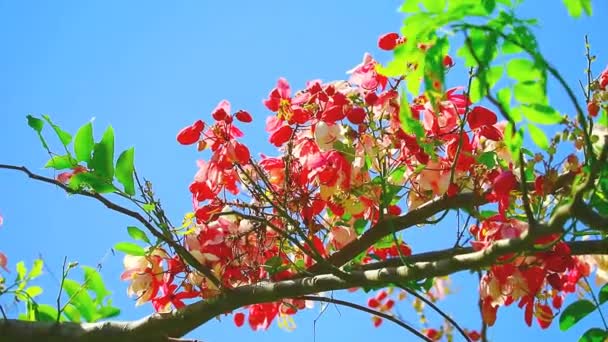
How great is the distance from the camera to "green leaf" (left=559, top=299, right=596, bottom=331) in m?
1.55

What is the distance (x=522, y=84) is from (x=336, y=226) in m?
0.80

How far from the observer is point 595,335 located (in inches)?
60.5

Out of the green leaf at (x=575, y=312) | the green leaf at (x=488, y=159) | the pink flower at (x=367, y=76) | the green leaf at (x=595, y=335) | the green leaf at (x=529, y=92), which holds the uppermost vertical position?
the pink flower at (x=367, y=76)

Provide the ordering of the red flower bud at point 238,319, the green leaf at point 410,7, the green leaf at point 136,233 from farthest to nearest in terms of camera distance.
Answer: the red flower bud at point 238,319 → the green leaf at point 136,233 → the green leaf at point 410,7

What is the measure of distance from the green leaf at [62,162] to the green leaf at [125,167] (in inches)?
4.2

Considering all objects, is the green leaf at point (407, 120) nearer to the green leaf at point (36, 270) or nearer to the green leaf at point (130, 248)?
the green leaf at point (130, 248)

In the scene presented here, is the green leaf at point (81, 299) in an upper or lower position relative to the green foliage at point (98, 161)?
lower

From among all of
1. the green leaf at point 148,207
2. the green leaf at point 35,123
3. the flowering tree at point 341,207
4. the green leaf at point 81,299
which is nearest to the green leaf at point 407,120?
the flowering tree at point 341,207

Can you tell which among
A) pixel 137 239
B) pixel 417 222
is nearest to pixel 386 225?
pixel 417 222

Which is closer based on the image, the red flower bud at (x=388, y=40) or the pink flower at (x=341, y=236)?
the red flower bud at (x=388, y=40)

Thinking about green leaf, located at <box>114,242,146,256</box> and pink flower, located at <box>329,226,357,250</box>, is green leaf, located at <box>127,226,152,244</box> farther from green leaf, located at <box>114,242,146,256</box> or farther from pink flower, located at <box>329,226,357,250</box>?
pink flower, located at <box>329,226,357,250</box>

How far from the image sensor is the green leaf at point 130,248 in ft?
5.61

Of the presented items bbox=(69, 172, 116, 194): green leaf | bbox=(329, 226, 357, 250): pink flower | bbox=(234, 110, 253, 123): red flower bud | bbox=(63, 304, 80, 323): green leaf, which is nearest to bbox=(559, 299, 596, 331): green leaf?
bbox=(329, 226, 357, 250): pink flower

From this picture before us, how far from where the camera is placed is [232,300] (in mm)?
1583
